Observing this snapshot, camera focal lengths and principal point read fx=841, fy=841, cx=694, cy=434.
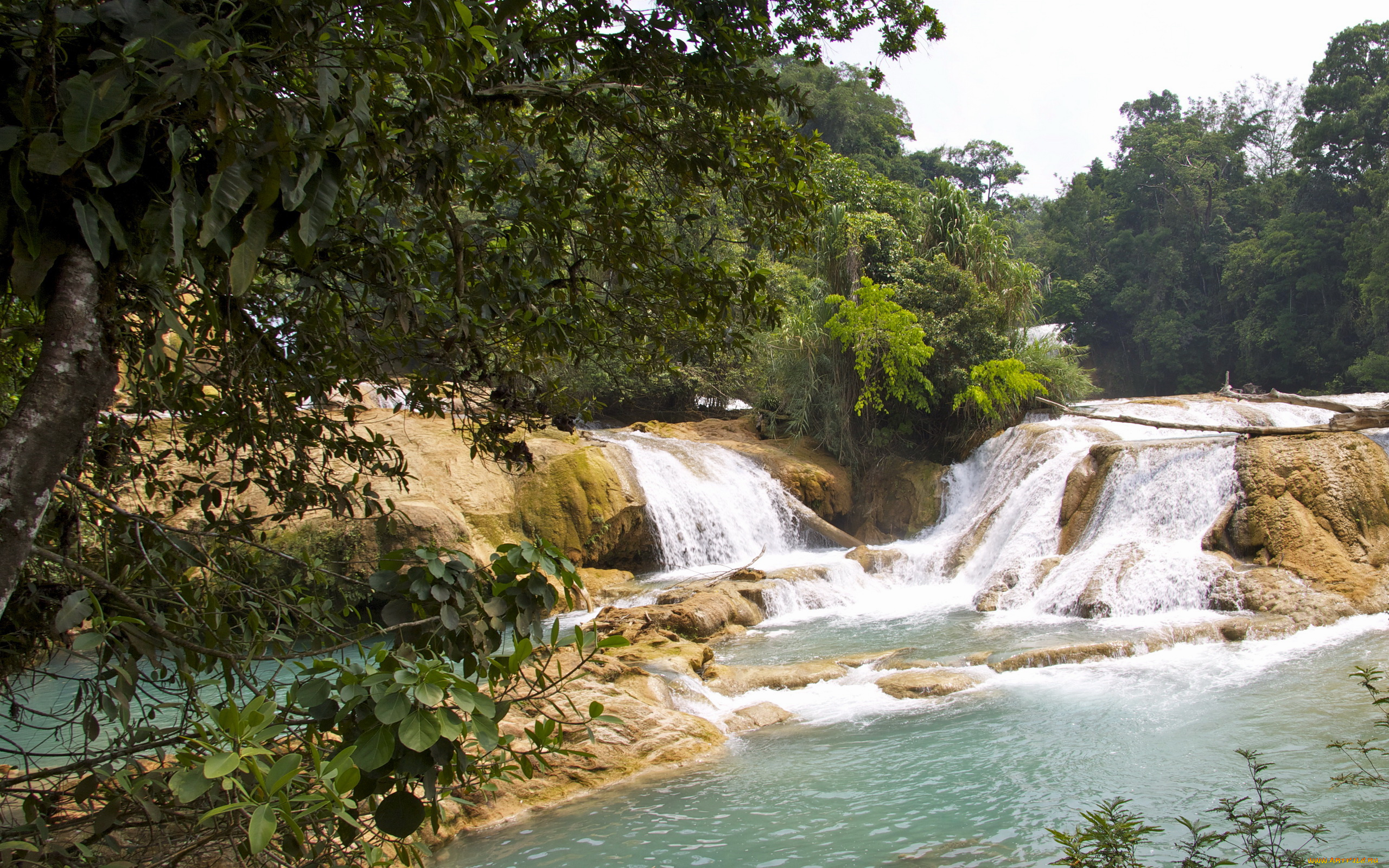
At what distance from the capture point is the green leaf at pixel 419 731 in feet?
4.68

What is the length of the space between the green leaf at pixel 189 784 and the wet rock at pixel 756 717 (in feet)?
18.1

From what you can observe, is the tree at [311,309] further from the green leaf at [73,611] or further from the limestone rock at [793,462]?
the limestone rock at [793,462]

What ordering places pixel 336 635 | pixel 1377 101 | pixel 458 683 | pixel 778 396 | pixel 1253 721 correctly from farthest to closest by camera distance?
1. pixel 1377 101
2. pixel 778 396
3. pixel 1253 721
4. pixel 336 635
5. pixel 458 683

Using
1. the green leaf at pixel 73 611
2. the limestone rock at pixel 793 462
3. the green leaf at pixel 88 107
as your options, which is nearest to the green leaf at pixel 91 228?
the green leaf at pixel 88 107

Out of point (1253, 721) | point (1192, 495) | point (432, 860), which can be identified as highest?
point (1192, 495)

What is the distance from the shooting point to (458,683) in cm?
148

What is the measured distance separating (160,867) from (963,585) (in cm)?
1210

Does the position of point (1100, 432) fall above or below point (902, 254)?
below

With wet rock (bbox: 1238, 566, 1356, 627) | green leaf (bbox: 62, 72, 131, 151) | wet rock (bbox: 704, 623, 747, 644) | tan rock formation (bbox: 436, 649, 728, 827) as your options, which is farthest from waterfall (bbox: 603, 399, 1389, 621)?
green leaf (bbox: 62, 72, 131, 151)

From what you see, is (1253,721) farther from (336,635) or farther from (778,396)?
(778,396)

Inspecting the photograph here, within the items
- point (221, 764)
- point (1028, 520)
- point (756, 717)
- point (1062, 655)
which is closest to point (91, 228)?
point (221, 764)

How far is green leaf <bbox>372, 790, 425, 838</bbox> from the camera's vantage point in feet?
4.86

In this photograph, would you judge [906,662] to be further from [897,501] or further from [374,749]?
[897,501]

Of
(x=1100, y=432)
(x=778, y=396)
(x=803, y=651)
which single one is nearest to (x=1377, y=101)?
(x=1100, y=432)
